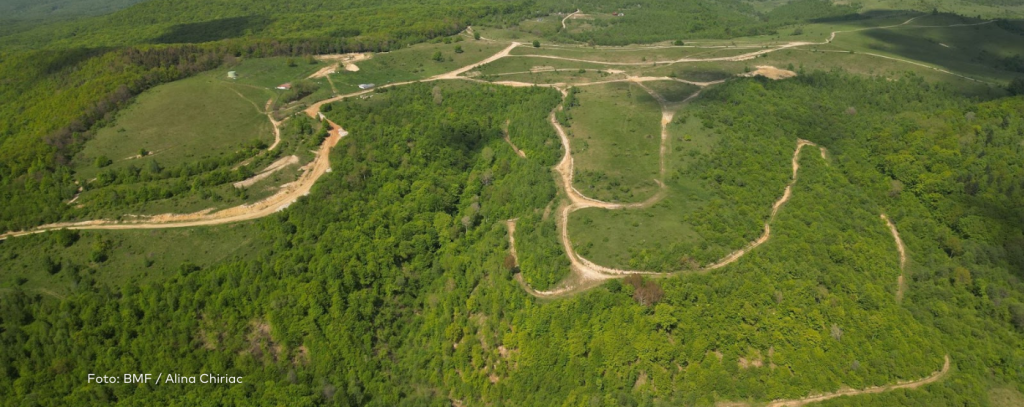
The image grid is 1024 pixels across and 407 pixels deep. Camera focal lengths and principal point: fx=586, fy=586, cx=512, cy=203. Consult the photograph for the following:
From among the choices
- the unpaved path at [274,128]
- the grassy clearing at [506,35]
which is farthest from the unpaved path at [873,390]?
the grassy clearing at [506,35]

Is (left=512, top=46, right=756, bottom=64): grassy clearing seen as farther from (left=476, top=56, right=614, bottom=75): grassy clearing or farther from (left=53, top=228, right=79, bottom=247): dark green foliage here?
(left=53, top=228, right=79, bottom=247): dark green foliage

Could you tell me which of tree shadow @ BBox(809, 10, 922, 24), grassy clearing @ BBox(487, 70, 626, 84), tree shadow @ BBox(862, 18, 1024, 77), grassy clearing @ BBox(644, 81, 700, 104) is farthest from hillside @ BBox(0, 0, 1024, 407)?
tree shadow @ BBox(809, 10, 922, 24)

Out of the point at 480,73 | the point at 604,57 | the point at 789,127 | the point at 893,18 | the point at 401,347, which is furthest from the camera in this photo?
the point at 893,18

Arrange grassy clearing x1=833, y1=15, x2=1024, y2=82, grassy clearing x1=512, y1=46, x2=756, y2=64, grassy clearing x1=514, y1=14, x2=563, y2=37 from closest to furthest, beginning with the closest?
1. grassy clearing x1=833, y1=15, x2=1024, y2=82
2. grassy clearing x1=512, y1=46, x2=756, y2=64
3. grassy clearing x1=514, y1=14, x2=563, y2=37

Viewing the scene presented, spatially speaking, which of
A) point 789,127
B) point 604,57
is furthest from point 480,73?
point 789,127

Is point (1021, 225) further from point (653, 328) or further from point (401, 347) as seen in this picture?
point (401, 347)

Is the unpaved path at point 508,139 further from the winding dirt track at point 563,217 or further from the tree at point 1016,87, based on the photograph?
the tree at point 1016,87
